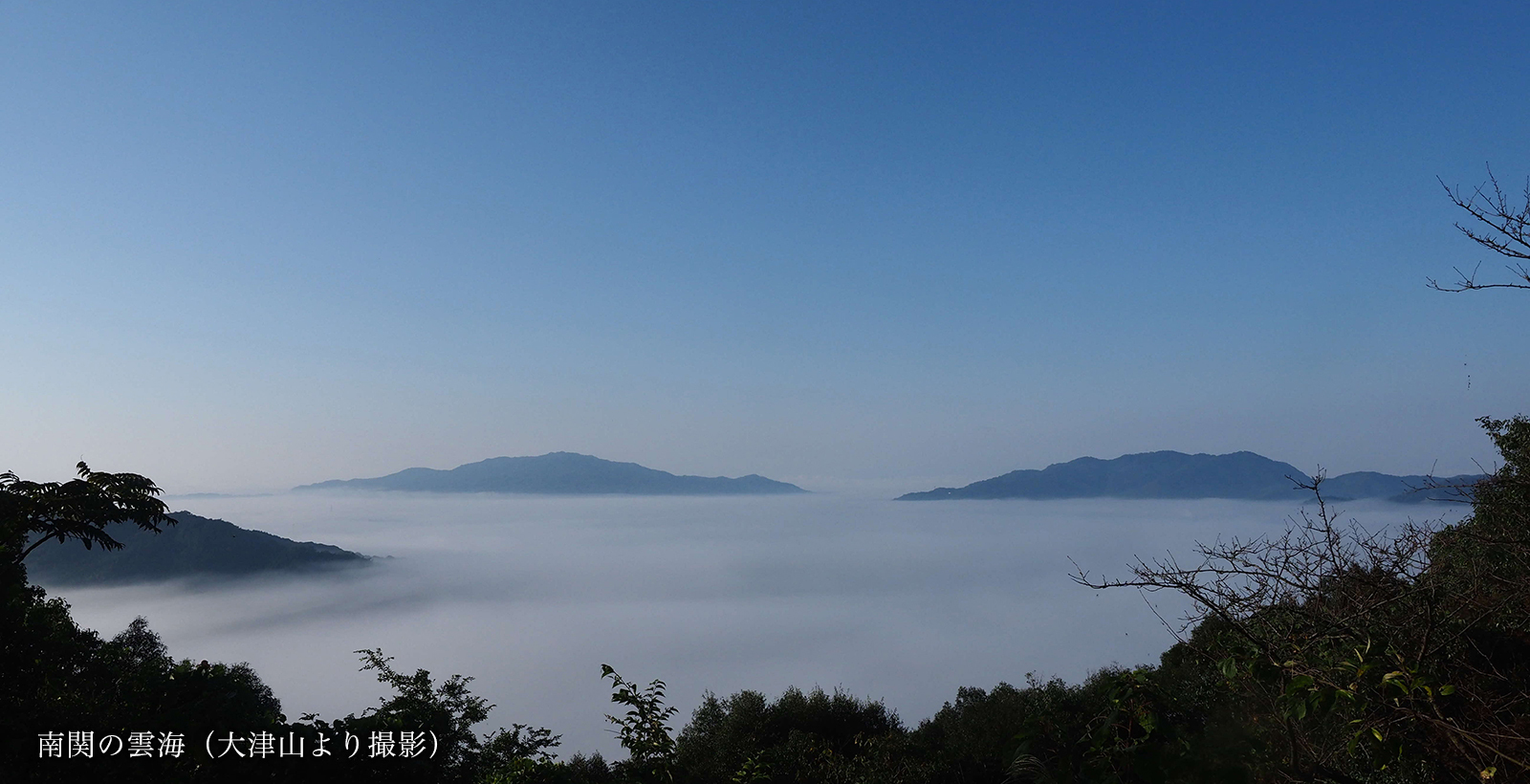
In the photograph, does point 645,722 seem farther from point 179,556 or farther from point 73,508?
point 179,556

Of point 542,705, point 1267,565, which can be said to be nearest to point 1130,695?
point 1267,565

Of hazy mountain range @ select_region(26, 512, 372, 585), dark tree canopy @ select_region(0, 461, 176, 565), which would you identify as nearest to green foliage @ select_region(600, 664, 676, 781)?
dark tree canopy @ select_region(0, 461, 176, 565)

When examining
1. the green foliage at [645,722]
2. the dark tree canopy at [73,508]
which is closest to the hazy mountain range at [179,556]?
the dark tree canopy at [73,508]

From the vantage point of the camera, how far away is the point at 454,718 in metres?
16.5

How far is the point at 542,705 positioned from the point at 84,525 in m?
173

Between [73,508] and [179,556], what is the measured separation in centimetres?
16418

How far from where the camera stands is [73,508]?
1393 cm

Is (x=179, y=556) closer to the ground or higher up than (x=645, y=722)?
closer to the ground

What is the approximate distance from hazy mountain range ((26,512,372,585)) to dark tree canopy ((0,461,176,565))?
132 meters

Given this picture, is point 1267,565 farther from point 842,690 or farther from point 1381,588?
point 842,690

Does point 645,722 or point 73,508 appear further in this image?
point 73,508

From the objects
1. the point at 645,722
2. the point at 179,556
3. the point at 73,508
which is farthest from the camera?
the point at 179,556

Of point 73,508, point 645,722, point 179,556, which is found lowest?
point 179,556

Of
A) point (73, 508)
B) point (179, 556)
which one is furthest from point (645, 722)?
point (179, 556)
